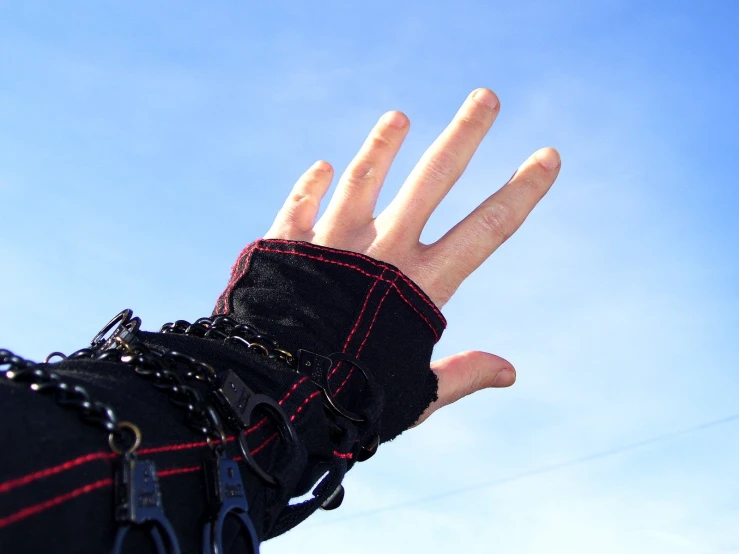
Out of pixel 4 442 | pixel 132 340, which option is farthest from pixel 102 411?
pixel 132 340

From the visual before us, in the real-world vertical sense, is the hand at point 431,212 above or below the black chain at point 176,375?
above

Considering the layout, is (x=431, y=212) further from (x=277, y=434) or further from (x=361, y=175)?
(x=277, y=434)

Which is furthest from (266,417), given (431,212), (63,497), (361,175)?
(361,175)

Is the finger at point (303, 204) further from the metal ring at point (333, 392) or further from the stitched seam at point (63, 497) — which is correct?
the stitched seam at point (63, 497)

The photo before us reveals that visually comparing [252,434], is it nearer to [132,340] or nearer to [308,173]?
[132,340]

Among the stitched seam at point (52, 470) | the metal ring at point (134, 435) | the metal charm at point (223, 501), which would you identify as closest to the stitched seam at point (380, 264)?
the metal charm at point (223, 501)

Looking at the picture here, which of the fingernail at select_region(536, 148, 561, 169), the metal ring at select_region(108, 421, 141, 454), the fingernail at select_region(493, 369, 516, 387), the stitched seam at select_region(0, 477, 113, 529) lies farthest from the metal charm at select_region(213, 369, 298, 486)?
the fingernail at select_region(536, 148, 561, 169)
